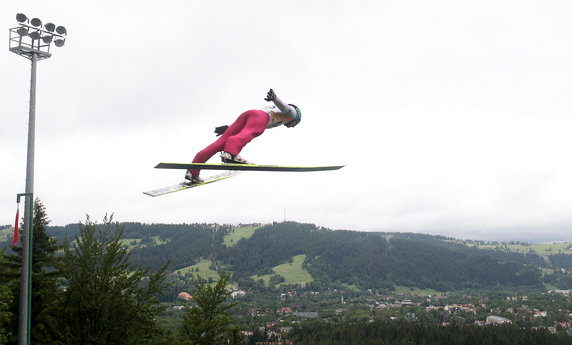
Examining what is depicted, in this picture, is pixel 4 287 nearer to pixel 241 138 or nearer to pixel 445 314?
pixel 241 138

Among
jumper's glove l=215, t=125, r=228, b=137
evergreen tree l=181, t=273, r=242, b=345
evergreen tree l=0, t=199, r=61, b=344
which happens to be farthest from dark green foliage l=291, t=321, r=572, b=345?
jumper's glove l=215, t=125, r=228, b=137

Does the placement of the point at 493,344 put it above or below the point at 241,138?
below

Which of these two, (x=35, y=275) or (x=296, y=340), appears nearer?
(x=35, y=275)

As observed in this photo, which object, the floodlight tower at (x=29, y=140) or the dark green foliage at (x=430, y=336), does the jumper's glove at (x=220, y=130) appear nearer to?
the floodlight tower at (x=29, y=140)

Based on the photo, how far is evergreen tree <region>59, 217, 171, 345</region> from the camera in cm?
1633

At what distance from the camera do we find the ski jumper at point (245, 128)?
342 inches

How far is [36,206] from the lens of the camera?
28.6 meters

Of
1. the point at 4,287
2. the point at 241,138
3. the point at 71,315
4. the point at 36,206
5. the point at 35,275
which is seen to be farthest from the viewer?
the point at 36,206

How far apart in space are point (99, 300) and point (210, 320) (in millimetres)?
9977

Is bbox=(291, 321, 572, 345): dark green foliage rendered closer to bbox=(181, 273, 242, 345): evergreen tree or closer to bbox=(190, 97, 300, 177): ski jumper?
bbox=(181, 273, 242, 345): evergreen tree

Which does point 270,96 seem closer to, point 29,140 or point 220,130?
Answer: point 220,130

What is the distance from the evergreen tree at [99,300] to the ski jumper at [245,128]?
9.46m

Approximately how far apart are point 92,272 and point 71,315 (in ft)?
5.19

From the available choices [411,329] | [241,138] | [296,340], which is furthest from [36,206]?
[411,329]
